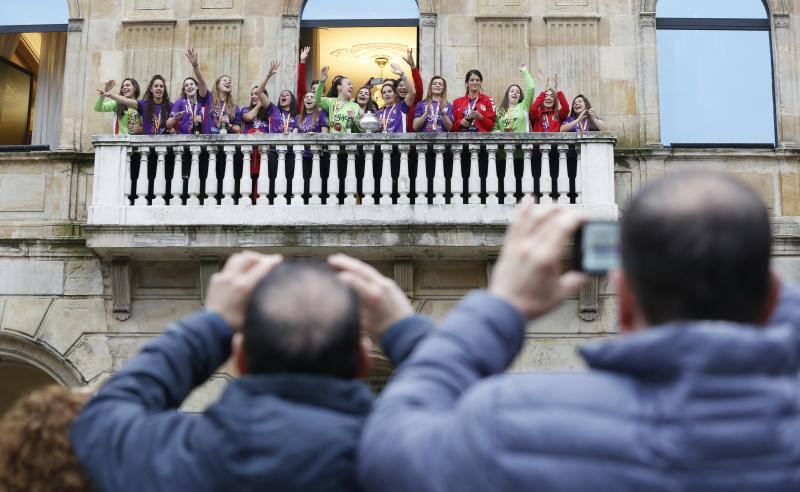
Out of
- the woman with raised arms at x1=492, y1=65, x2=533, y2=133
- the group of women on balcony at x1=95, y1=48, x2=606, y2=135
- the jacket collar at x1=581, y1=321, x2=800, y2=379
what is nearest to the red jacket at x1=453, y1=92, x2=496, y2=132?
the group of women on balcony at x1=95, y1=48, x2=606, y2=135

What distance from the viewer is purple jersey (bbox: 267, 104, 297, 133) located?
1226 centimetres

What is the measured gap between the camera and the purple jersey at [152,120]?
40.2ft

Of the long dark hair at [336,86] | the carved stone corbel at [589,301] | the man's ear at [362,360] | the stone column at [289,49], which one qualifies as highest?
the stone column at [289,49]

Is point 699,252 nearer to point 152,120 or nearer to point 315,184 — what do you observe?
point 315,184

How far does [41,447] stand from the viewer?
8.00 feet

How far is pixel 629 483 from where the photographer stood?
167 cm

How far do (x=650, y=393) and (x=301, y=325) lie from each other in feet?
2.36

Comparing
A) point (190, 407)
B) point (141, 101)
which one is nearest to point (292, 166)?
point (141, 101)

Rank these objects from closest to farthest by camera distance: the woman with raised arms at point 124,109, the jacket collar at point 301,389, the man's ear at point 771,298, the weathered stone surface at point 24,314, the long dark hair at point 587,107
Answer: the man's ear at point 771,298 < the jacket collar at point 301,389 < the long dark hair at point 587,107 < the woman with raised arms at point 124,109 < the weathered stone surface at point 24,314

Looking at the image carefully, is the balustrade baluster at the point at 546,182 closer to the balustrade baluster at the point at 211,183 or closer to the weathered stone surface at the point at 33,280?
the balustrade baluster at the point at 211,183

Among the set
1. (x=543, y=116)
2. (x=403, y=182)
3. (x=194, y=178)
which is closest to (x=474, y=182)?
(x=403, y=182)

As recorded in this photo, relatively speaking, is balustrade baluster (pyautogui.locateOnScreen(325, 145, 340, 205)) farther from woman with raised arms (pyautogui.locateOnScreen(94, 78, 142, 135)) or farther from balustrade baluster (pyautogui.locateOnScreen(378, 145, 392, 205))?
woman with raised arms (pyautogui.locateOnScreen(94, 78, 142, 135))

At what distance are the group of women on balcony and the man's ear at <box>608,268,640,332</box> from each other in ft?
33.1

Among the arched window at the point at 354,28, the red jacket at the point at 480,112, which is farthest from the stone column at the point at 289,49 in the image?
the red jacket at the point at 480,112
